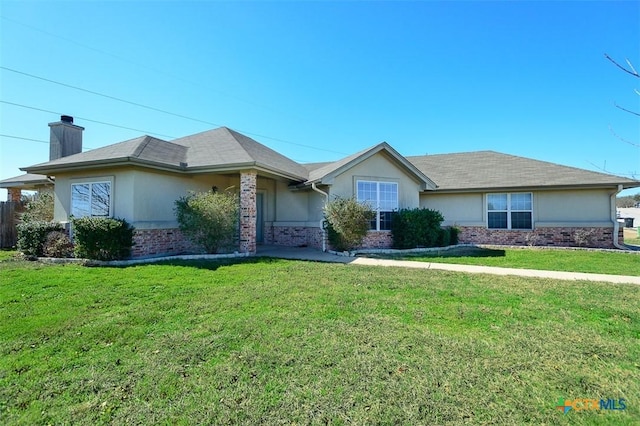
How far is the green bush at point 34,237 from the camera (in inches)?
414

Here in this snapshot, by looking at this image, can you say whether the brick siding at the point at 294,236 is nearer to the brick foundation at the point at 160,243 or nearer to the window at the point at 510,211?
the brick foundation at the point at 160,243

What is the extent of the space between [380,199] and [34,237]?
1293cm

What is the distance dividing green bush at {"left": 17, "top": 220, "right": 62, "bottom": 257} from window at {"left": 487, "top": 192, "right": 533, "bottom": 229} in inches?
731

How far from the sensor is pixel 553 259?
1062cm

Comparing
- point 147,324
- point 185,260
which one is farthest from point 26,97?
point 147,324

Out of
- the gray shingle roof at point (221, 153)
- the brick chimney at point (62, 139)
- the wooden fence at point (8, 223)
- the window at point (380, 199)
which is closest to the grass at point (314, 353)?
the gray shingle roof at point (221, 153)

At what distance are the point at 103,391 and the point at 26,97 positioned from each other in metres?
23.5

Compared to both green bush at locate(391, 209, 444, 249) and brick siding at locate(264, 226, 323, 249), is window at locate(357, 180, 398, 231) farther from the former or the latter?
brick siding at locate(264, 226, 323, 249)

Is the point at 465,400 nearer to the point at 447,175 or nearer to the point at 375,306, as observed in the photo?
the point at 375,306

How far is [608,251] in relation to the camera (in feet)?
41.1

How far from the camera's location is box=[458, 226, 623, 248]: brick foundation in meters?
13.8

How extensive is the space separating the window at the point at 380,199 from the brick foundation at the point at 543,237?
4.59 m

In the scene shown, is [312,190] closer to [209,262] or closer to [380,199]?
[380,199]

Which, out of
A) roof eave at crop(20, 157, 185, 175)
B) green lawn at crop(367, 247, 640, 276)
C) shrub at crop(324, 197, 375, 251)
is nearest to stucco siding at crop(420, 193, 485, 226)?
green lawn at crop(367, 247, 640, 276)
